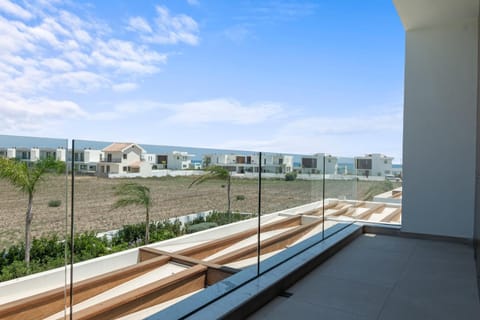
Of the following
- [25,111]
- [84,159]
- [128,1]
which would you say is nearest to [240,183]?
[84,159]

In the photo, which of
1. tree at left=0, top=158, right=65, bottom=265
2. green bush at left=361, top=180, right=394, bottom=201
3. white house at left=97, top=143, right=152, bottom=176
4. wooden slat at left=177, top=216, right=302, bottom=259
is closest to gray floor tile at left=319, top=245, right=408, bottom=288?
wooden slat at left=177, top=216, right=302, bottom=259

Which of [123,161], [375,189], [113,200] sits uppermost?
[123,161]

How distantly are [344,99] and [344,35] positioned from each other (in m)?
8.43

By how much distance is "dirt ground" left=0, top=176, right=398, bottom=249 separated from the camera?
161 centimetres

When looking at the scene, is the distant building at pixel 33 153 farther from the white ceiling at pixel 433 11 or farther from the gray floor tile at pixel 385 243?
the white ceiling at pixel 433 11

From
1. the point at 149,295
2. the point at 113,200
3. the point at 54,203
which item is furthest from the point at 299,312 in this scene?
the point at 54,203

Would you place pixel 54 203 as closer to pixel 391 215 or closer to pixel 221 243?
pixel 221 243

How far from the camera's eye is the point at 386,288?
2.73 m

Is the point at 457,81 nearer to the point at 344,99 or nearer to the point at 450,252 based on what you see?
the point at 450,252

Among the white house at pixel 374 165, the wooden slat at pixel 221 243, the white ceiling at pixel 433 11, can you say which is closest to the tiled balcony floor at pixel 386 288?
the wooden slat at pixel 221 243

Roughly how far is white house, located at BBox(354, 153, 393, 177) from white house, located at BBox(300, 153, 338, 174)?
1019 millimetres

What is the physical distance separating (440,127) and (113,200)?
4.50 meters

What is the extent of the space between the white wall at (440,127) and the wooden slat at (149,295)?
337 centimetres

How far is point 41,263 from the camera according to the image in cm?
169
